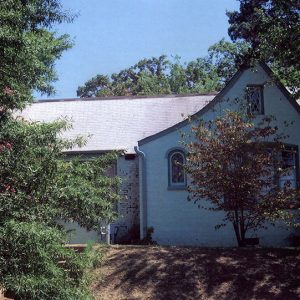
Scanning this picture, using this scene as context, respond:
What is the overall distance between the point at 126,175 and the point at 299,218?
5690 mm

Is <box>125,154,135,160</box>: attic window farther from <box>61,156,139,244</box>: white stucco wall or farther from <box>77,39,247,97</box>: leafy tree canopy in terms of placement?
<box>77,39,247,97</box>: leafy tree canopy

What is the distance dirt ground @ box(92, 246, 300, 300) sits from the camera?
9367 mm

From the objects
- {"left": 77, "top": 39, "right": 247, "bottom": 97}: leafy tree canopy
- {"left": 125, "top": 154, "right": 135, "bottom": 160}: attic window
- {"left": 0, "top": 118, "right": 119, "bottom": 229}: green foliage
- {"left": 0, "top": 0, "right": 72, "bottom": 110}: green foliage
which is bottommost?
{"left": 0, "top": 118, "right": 119, "bottom": 229}: green foliage

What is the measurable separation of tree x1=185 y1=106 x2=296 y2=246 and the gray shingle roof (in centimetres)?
459

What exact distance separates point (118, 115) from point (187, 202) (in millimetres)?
4763

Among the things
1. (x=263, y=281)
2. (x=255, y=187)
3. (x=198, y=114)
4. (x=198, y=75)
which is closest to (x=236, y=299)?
(x=263, y=281)

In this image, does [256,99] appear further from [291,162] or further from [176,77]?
[176,77]

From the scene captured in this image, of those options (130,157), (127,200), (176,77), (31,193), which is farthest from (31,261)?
(176,77)

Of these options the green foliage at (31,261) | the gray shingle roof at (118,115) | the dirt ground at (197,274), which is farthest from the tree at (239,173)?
the green foliage at (31,261)

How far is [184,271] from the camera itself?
1016 centimetres

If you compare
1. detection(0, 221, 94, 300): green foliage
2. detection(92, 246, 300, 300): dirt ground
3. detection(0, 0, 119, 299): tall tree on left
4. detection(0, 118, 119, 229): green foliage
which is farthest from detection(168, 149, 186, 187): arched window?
detection(0, 221, 94, 300): green foliage

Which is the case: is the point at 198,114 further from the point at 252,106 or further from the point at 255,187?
the point at 255,187

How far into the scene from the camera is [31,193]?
5.82 meters

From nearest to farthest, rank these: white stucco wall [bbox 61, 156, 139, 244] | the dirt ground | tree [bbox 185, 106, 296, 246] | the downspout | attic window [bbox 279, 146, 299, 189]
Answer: the dirt ground < tree [bbox 185, 106, 296, 246] < attic window [bbox 279, 146, 299, 189] < the downspout < white stucco wall [bbox 61, 156, 139, 244]
